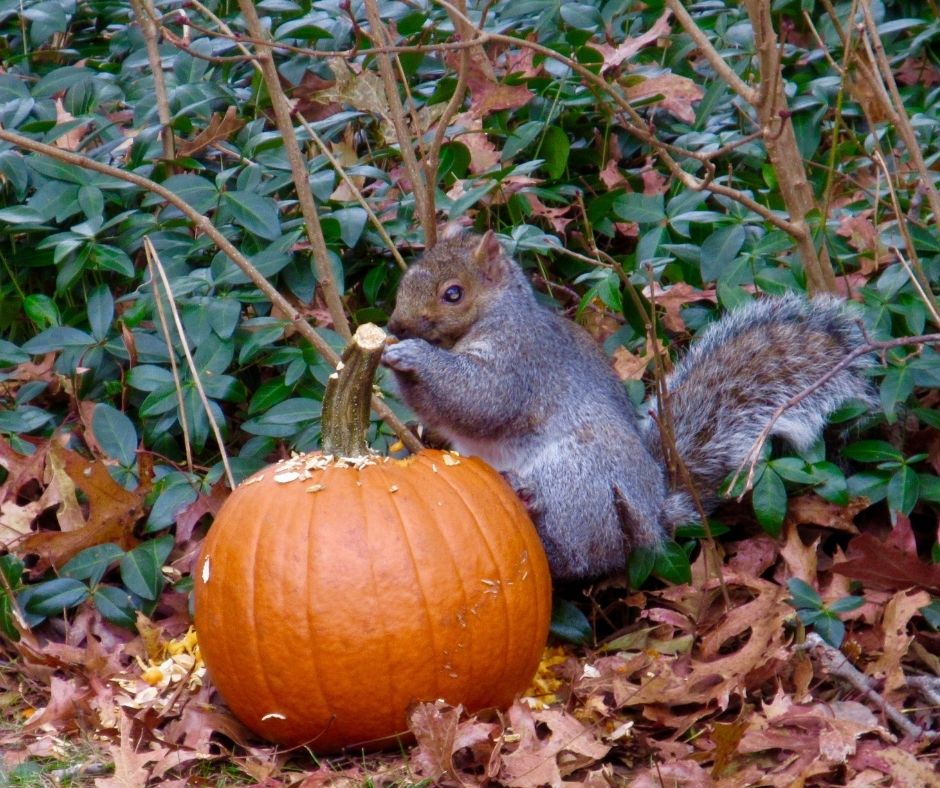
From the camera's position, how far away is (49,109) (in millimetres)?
4039

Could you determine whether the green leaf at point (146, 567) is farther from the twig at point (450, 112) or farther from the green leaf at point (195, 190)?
the twig at point (450, 112)

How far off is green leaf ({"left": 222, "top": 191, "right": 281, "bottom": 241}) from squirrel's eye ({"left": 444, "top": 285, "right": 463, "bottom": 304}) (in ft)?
2.14

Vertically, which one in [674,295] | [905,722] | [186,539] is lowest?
[905,722]

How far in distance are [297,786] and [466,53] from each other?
1.87 metres

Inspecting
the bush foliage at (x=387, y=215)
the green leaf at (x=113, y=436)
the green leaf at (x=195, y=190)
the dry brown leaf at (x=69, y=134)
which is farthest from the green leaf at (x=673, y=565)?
the dry brown leaf at (x=69, y=134)

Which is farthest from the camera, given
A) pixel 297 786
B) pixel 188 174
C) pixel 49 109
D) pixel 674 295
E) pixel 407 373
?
pixel 49 109

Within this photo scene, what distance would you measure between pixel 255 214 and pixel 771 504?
1.74m

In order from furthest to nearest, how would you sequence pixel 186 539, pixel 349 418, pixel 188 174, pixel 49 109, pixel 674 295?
pixel 49 109, pixel 188 174, pixel 674 295, pixel 186 539, pixel 349 418

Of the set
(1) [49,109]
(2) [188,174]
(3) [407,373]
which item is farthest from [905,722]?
(1) [49,109]

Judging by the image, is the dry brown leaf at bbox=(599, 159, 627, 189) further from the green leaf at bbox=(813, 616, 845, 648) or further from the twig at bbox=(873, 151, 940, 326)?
the green leaf at bbox=(813, 616, 845, 648)

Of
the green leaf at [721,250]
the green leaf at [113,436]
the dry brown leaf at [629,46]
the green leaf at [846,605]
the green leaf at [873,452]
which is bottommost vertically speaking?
the green leaf at [846,605]

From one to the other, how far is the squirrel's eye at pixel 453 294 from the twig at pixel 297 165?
11.8 inches

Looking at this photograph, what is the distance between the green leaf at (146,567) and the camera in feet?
10.0

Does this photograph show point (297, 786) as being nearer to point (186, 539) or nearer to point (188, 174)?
point (186, 539)
